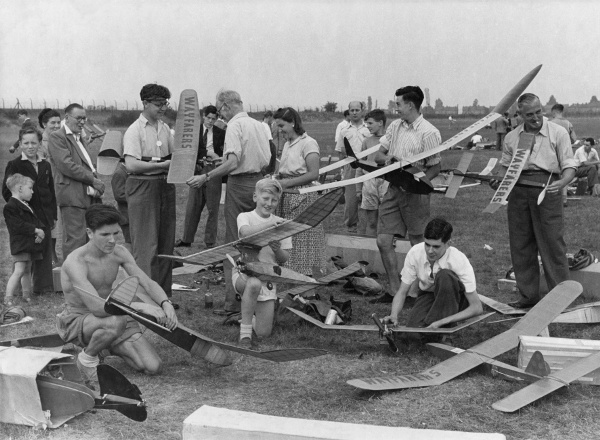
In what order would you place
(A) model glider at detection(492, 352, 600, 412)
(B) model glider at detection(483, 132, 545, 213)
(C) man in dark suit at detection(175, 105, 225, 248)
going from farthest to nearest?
(C) man in dark suit at detection(175, 105, 225, 248) < (B) model glider at detection(483, 132, 545, 213) < (A) model glider at detection(492, 352, 600, 412)

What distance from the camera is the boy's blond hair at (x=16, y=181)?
680 cm

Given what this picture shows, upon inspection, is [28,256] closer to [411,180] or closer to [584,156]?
[411,180]

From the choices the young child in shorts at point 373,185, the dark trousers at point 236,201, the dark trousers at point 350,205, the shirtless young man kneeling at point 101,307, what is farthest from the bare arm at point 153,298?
the dark trousers at point 350,205

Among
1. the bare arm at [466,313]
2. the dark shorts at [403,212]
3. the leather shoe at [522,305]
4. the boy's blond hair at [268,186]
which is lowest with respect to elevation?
the leather shoe at [522,305]

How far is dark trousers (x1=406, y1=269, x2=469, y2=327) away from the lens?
16.9ft

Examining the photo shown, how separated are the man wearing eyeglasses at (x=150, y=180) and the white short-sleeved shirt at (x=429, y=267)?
6.95 feet

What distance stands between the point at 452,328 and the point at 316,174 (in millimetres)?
2090

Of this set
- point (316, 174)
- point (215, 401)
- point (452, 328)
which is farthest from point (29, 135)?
point (452, 328)

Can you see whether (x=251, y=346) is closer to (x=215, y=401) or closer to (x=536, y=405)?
(x=215, y=401)

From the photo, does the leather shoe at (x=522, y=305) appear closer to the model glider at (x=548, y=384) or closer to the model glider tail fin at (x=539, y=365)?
the model glider at (x=548, y=384)

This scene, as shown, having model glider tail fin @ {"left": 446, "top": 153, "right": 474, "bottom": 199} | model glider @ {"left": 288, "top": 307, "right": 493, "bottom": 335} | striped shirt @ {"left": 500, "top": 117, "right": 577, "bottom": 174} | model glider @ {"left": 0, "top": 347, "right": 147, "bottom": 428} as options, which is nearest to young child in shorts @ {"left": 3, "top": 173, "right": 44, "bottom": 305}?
model glider @ {"left": 288, "top": 307, "right": 493, "bottom": 335}

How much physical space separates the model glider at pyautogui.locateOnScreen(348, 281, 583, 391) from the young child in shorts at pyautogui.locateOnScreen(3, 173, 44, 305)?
3.67 metres

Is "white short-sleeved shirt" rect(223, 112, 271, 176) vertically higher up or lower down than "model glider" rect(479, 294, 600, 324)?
higher up

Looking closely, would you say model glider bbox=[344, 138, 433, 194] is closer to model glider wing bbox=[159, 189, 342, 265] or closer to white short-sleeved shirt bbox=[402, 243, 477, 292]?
model glider wing bbox=[159, 189, 342, 265]
